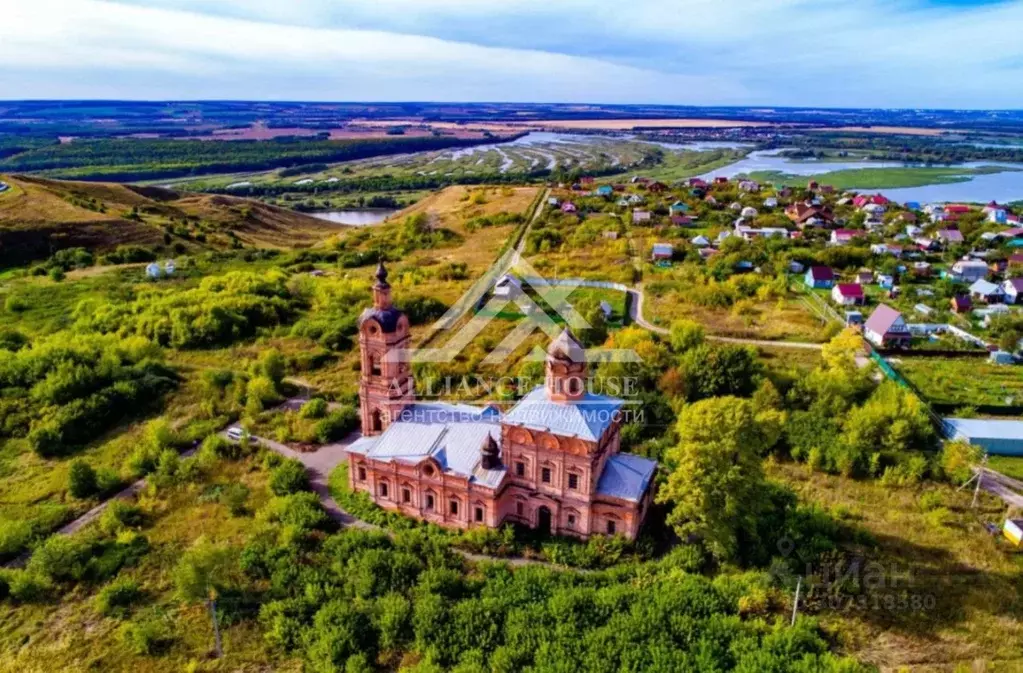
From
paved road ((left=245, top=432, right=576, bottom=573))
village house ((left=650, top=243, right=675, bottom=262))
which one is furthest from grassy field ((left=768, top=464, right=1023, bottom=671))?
village house ((left=650, top=243, right=675, bottom=262))

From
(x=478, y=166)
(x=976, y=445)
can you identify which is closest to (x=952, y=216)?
(x=976, y=445)

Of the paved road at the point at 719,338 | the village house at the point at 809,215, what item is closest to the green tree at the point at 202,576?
the paved road at the point at 719,338

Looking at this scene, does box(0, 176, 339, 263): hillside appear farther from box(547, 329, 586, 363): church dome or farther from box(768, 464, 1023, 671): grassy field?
box(768, 464, 1023, 671): grassy field

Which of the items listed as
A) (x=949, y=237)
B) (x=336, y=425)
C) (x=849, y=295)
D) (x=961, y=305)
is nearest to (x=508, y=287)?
(x=336, y=425)

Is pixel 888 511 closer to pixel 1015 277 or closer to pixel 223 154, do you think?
pixel 1015 277

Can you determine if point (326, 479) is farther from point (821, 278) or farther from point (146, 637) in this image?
point (821, 278)

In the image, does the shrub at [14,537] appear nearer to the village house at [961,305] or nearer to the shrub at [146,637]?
the shrub at [146,637]

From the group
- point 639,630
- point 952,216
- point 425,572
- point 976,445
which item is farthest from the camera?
point 952,216
